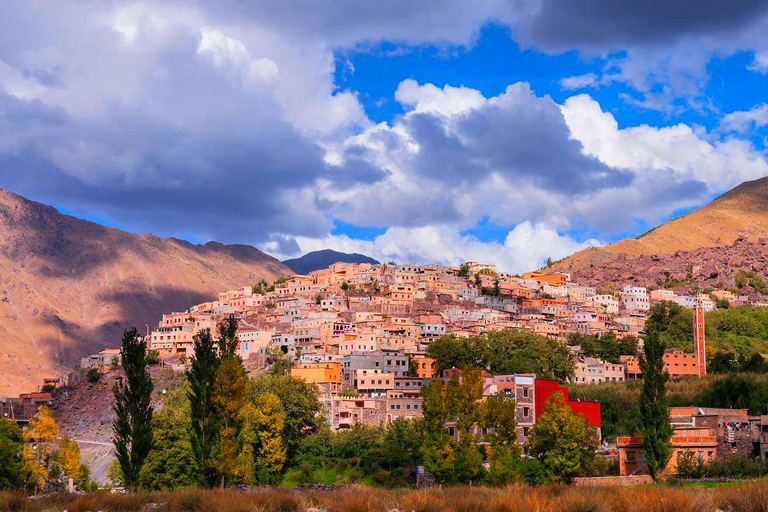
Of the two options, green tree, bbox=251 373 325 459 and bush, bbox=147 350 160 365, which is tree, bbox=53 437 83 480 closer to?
green tree, bbox=251 373 325 459

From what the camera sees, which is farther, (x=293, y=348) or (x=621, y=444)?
(x=293, y=348)

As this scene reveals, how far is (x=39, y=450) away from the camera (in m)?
48.6

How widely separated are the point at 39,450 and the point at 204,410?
13392 mm

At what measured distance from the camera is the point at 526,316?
10888 centimetres

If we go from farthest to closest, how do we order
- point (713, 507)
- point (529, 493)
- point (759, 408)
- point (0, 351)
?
point (0, 351) → point (759, 408) → point (529, 493) → point (713, 507)

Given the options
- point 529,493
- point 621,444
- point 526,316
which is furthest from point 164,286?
point 529,493

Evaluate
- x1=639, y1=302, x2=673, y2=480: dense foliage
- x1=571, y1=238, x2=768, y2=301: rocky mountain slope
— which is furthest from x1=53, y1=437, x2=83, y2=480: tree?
x1=571, y1=238, x2=768, y2=301: rocky mountain slope

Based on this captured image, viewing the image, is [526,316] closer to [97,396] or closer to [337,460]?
[97,396]

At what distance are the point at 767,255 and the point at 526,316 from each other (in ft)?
192

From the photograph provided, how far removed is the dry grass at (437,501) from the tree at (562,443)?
2008 centimetres

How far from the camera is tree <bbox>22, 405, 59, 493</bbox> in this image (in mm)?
46062

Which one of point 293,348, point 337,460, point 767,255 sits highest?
point 767,255

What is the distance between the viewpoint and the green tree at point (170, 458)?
4809cm

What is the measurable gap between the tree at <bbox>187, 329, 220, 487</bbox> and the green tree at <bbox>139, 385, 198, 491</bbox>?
651cm
